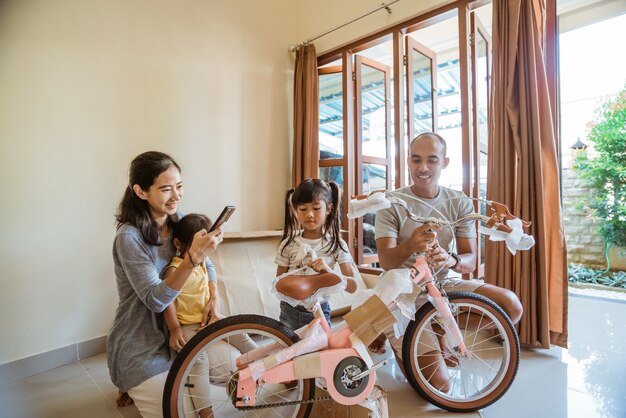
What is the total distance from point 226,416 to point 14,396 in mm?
1060

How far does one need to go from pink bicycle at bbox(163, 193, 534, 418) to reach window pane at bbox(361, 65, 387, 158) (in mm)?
1823

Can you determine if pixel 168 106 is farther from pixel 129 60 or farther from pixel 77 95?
pixel 77 95

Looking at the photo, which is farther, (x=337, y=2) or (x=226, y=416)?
(x=337, y=2)

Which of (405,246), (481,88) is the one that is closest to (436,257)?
(405,246)

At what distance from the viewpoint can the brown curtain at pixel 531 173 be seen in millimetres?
1780

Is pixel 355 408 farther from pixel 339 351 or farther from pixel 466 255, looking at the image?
pixel 466 255

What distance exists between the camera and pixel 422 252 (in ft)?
4.13

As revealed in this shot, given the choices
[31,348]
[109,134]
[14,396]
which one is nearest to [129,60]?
[109,134]

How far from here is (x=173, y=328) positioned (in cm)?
118

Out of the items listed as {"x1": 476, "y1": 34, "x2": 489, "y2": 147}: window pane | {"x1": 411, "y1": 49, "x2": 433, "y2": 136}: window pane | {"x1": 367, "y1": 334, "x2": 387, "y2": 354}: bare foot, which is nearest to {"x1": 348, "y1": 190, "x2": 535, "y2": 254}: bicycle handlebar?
{"x1": 367, "y1": 334, "x2": 387, "y2": 354}: bare foot

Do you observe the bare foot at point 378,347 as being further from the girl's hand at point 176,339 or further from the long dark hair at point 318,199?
the girl's hand at point 176,339

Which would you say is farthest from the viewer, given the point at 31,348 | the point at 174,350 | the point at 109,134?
the point at 109,134

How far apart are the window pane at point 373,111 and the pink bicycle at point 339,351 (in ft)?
5.98

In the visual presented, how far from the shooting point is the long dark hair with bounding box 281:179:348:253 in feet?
4.32
